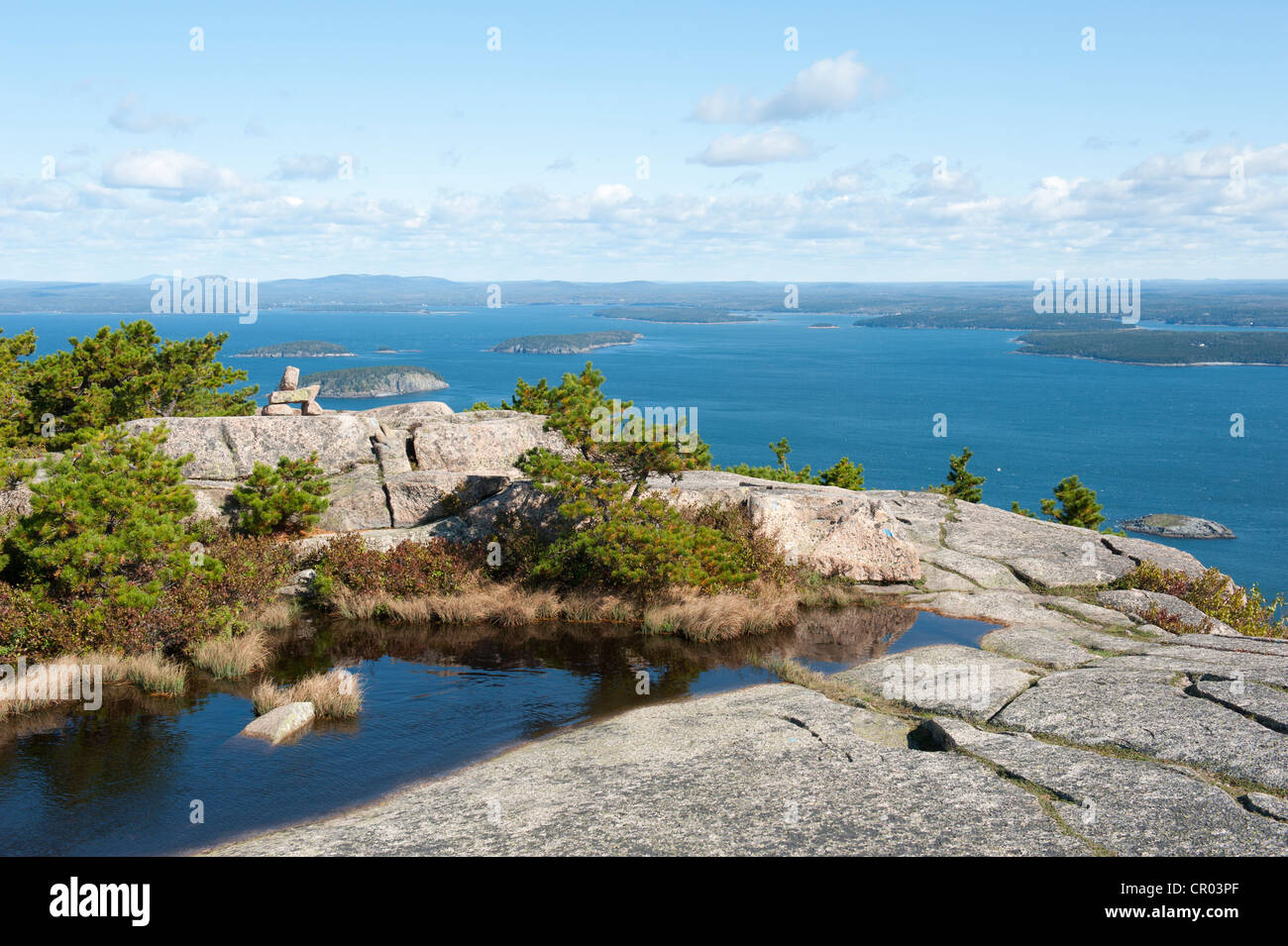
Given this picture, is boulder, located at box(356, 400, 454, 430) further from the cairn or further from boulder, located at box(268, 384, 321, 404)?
boulder, located at box(268, 384, 321, 404)

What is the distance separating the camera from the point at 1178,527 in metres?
91.9

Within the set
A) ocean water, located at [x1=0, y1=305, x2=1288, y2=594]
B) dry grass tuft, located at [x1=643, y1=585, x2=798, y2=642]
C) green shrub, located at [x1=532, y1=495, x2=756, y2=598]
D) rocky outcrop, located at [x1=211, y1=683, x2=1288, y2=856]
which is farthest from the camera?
ocean water, located at [x1=0, y1=305, x2=1288, y2=594]

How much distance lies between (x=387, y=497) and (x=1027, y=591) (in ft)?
52.8

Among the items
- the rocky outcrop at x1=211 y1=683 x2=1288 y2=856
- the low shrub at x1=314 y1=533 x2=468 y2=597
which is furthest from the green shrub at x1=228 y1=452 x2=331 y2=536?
the rocky outcrop at x1=211 y1=683 x2=1288 y2=856

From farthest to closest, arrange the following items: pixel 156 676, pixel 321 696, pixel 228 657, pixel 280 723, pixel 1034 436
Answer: pixel 1034 436
pixel 228 657
pixel 156 676
pixel 321 696
pixel 280 723

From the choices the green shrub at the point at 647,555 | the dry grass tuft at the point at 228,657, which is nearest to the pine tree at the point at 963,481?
the green shrub at the point at 647,555

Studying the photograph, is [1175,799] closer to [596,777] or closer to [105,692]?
[596,777]

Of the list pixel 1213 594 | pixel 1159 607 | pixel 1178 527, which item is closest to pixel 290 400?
pixel 1159 607

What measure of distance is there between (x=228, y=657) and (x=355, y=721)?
12.5ft

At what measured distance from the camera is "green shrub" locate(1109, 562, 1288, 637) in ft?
61.9

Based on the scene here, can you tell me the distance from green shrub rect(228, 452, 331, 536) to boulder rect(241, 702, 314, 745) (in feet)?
26.6

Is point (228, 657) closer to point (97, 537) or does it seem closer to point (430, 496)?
point (97, 537)

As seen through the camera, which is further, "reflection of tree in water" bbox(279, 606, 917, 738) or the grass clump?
"reflection of tree in water" bbox(279, 606, 917, 738)

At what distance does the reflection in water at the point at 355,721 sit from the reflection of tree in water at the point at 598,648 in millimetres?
54
